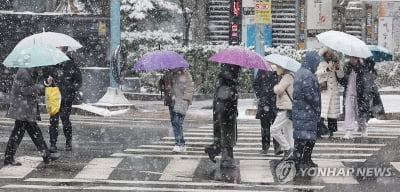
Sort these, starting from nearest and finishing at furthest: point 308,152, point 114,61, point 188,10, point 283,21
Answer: point 308,152 → point 114,61 → point 188,10 → point 283,21

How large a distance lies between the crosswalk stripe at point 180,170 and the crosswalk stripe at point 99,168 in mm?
744

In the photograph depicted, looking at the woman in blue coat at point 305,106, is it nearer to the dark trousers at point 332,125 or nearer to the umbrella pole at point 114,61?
the dark trousers at point 332,125

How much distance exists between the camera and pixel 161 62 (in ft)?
38.6

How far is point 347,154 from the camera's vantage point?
1209 cm

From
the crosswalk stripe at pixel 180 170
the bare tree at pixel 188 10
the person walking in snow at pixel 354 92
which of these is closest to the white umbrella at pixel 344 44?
the person walking in snow at pixel 354 92

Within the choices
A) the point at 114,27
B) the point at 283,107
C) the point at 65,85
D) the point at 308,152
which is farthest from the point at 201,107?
the point at 308,152

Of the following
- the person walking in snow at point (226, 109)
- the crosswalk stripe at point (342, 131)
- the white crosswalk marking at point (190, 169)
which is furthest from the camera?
the crosswalk stripe at point (342, 131)

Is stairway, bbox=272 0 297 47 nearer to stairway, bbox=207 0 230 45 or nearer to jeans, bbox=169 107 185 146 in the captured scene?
stairway, bbox=207 0 230 45

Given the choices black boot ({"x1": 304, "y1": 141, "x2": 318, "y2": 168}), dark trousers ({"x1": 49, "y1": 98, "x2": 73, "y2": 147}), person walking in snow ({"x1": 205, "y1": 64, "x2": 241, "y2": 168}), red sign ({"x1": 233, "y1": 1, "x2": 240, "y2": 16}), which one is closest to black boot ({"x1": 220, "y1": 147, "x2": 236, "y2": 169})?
person walking in snow ({"x1": 205, "y1": 64, "x2": 241, "y2": 168})

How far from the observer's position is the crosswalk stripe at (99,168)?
998 cm

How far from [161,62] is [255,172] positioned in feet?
7.86

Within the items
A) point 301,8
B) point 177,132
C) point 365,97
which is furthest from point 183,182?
point 301,8

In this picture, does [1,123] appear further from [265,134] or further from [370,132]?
[370,132]

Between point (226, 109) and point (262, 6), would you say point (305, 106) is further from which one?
point (262, 6)
